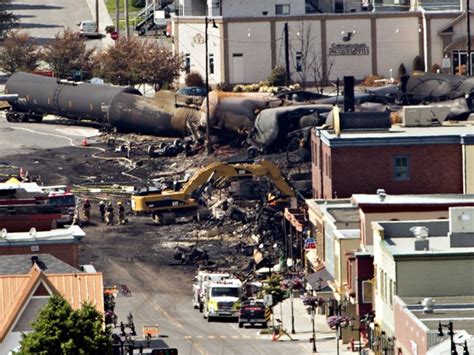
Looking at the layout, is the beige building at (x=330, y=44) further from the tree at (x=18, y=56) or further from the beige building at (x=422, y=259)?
the beige building at (x=422, y=259)

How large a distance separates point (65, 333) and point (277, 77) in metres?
84.3

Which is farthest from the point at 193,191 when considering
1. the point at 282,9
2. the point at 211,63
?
the point at 282,9

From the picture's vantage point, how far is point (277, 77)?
161 metres

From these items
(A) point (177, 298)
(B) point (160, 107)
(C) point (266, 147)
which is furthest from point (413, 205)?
(B) point (160, 107)

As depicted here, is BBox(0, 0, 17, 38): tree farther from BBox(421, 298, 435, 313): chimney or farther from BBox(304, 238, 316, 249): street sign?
BBox(421, 298, 435, 313): chimney

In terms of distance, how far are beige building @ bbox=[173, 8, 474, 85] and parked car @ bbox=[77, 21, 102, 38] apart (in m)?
22.4

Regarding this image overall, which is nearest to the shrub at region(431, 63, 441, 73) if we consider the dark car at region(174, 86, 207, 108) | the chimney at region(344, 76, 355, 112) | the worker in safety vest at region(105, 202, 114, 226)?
the dark car at region(174, 86, 207, 108)

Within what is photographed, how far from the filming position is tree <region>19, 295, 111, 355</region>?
77500 millimetres

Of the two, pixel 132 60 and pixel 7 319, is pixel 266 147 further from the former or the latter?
pixel 7 319

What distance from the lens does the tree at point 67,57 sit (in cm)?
17088

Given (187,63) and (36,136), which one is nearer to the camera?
(36,136)

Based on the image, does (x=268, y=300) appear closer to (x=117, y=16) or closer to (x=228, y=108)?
(x=228, y=108)

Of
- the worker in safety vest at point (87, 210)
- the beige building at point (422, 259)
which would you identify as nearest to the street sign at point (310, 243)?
the worker in safety vest at point (87, 210)

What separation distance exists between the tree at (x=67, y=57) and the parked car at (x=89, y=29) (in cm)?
1483
